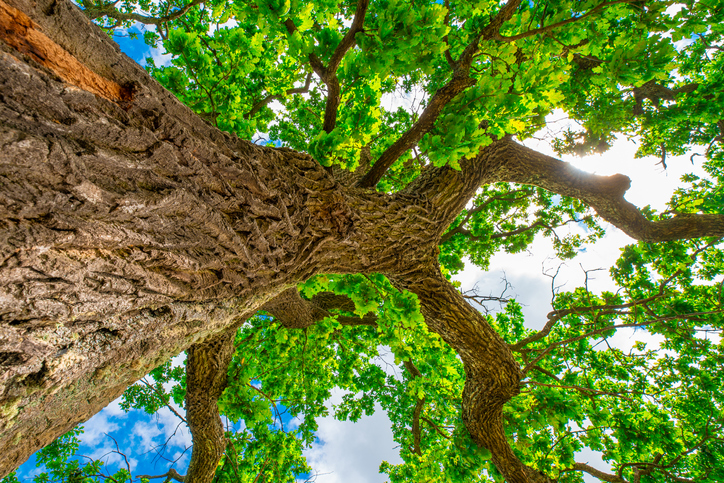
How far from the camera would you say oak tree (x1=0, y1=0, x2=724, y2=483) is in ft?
3.24

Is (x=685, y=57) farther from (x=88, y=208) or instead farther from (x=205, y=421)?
(x=205, y=421)

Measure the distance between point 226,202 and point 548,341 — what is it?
285 inches

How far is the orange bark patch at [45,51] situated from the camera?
99 cm

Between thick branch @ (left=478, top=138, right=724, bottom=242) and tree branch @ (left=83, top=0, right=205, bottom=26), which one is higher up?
tree branch @ (left=83, top=0, right=205, bottom=26)

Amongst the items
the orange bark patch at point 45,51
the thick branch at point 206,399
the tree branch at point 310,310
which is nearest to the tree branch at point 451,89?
the orange bark patch at point 45,51

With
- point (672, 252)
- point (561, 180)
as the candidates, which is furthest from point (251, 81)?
point (672, 252)

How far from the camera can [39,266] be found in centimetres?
91

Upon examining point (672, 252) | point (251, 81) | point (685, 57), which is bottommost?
point (672, 252)

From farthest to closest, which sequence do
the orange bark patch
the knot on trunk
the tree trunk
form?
the knot on trunk < the orange bark patch < the tree trunk

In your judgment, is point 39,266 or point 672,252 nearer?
point 39,266

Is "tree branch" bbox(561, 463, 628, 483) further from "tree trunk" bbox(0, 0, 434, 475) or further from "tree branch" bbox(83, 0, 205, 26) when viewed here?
"tree branch" bbox(83, 0, 205, 26)

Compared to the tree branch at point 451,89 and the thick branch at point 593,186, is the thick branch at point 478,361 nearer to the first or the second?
the tree branch at point 451,89

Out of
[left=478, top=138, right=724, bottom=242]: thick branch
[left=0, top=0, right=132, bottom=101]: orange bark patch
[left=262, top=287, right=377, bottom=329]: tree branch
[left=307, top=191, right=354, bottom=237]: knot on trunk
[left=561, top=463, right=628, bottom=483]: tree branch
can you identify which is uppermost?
[left=478, top=138, right=724, bottom=242]: thick branch

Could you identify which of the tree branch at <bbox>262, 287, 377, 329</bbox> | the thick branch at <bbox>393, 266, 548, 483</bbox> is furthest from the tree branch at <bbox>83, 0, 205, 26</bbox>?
the thick branch at <bbox>393, 266, 548, 483</bbox>
